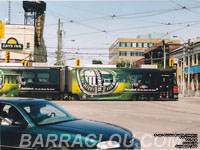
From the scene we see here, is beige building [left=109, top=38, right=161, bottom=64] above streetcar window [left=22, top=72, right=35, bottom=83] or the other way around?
above

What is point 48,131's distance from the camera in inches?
181

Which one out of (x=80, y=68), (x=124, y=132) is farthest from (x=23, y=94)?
(x=124, y=132)

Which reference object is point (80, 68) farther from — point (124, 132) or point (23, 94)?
point (124, 132)

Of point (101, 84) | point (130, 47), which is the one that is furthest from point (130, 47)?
point (101, 84)

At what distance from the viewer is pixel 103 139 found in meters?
4.38

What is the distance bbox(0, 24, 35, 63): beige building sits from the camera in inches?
1778

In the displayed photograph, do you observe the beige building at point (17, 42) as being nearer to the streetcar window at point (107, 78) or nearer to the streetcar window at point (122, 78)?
the streetcar window at point (107, 78)

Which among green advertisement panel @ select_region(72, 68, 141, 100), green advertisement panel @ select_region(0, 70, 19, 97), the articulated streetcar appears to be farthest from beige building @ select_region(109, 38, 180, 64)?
green advertisement panel @ select_region(0, 70, 19, 97)

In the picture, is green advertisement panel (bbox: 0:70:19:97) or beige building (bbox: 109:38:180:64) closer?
green advertisement panel (bbox: 0:70:19:97)

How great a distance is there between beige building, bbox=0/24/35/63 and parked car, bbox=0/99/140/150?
4137cm

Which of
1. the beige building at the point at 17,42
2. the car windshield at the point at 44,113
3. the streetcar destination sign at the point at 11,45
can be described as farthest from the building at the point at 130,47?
the car windshield at the point at 44,113

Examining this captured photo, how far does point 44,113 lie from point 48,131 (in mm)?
768

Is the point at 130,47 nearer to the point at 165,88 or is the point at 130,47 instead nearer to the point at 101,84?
the point at 165,88

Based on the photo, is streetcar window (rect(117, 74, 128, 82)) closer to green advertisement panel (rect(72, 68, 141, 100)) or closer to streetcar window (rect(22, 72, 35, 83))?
green advertisement panel (rect(72, 68, 141, 100))
